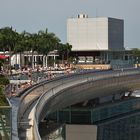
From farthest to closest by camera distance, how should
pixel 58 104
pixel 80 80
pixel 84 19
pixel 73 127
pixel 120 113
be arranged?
pixel 84 19, pixel 120 113, pixel 73 127, pixel 80 80, pixel 58 104

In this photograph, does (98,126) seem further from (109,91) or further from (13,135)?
(13,135)

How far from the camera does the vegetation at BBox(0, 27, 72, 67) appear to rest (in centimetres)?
11206

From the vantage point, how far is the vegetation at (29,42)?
112062 millimetres

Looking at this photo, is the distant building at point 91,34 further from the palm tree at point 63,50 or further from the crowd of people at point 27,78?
the crowd of people at point 27,78

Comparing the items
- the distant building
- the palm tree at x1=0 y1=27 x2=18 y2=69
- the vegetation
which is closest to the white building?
the distant building

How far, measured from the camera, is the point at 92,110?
7031 cm

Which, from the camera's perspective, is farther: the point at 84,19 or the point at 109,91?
the point at 84,19

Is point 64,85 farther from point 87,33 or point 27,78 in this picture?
point 87,33

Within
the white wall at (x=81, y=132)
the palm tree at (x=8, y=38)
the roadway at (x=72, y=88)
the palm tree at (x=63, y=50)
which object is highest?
the palm tree at (x=8, y=38)

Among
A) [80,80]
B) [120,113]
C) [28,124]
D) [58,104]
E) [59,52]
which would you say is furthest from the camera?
[59,52]

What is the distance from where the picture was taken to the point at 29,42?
121375 millimetres

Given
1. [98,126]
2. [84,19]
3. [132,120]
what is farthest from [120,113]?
[84,19]

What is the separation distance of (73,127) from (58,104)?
18.8m

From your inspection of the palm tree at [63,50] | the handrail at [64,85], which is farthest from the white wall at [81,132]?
the palm tree at [63,50]
